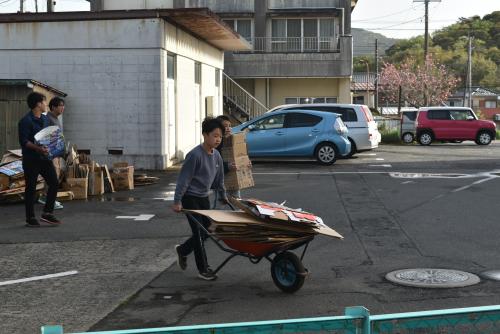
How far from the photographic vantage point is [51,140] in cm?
1041

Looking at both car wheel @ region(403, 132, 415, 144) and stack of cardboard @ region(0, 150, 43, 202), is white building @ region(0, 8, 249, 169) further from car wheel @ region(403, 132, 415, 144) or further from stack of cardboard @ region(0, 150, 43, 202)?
car wheel @ region(403, 132, 415, 144)

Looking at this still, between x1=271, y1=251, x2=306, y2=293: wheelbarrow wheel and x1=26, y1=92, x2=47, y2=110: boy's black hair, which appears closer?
x1=271, y1=251, x2=306, y2=293: wheelbarrow wheel

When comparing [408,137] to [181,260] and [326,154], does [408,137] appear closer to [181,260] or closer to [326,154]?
[326,154]

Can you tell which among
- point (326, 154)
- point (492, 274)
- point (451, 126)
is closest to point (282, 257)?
point (492, 274)

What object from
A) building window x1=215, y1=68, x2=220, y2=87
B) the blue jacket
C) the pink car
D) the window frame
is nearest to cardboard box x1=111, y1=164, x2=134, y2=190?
the blue jacket

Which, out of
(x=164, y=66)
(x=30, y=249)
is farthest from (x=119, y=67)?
(x=30, y=249)

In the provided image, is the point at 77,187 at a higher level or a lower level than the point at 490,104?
lower

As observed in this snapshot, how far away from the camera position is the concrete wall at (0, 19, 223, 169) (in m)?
18.4

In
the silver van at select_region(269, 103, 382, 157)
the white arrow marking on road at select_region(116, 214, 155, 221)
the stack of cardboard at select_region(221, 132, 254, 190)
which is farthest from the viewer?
the silver van at select_region(269, 103, 382, 157)

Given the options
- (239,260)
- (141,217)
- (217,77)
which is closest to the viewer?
(239,260)

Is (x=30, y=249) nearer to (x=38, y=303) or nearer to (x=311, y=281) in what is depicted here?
(x=38, y=303)

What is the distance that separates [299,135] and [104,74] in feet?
19.0

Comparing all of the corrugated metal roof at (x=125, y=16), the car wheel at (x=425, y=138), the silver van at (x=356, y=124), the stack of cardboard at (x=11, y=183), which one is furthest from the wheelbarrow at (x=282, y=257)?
the car wheel at (x=425, y=138)

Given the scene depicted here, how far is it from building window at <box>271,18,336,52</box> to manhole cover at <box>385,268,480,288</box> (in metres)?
32.9
